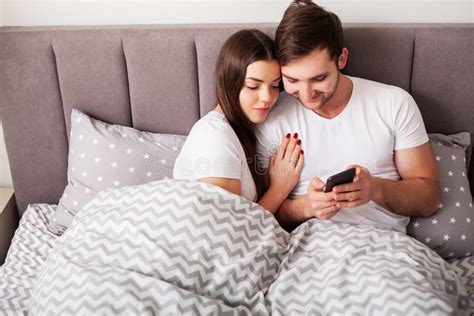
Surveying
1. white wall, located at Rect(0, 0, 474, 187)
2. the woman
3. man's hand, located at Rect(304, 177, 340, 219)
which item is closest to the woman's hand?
the woman

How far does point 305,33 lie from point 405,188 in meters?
0.53

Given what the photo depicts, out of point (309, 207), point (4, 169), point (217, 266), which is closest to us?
point (217, 266)

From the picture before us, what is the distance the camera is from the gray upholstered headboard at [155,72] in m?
1.56

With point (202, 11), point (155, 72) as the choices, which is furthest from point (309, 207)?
point (202, 11)

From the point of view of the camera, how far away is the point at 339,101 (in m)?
1.51

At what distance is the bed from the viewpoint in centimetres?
116

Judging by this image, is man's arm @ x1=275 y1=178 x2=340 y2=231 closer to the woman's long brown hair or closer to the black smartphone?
→ the black smartphone

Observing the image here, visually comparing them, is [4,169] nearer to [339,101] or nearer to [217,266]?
[217,266]

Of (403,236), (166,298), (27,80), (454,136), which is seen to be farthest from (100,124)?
(454,136)

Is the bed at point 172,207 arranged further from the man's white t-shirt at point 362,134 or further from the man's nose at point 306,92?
the man's nose at point 306,92

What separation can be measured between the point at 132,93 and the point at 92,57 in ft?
0.55

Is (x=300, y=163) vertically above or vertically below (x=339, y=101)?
below

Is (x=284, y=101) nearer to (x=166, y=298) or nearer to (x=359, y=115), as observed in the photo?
(x=359, y=115)

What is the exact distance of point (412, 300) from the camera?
109 centimetres
